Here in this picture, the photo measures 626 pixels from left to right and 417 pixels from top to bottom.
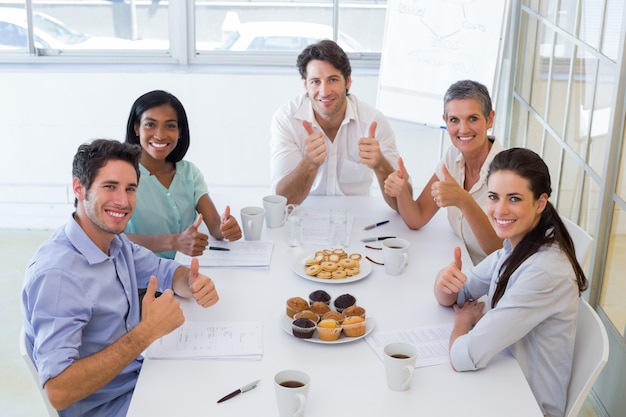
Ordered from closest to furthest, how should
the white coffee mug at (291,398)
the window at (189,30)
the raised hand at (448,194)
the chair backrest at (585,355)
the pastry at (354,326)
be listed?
the white coffee mug at (291,398) → the chair backrest at (585,355) → the pastry at (354,326) → the raised hand at (448,194) → the window at (189,30)

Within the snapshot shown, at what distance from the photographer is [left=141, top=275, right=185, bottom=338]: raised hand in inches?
67.6

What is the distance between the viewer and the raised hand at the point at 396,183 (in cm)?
257

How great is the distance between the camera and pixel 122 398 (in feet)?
6.19

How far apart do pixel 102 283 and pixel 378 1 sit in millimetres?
3193

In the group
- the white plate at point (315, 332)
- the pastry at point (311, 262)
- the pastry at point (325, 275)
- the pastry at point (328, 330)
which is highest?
the pastry at point (311, 262)

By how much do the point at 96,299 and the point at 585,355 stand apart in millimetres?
1169

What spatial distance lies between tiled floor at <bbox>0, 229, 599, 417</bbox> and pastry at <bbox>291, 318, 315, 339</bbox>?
1437 millimetres

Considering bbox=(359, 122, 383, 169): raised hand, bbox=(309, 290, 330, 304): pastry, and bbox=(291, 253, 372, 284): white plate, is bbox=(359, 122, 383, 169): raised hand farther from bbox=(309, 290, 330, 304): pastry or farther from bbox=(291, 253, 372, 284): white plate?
bbox=(309, 290, 330, 304): pastry

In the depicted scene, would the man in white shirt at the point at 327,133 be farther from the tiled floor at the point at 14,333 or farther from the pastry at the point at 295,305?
the tiled floor at the point at 14,333

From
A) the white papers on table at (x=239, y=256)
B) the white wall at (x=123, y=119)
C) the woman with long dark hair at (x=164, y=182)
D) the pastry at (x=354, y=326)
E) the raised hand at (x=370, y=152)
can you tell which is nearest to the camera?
the pastry at (x=354, y=326)

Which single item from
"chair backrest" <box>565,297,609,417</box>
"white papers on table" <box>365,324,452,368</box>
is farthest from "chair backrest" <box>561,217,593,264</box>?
"white papers on table" <box>365,324,452,368</box>

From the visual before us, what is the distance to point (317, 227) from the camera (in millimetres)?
2584

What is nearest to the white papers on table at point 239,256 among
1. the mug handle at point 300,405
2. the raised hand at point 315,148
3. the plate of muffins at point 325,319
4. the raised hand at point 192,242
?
the raised hand at point 192,242

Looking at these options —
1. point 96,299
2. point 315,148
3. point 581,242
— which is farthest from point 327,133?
point 96,299
